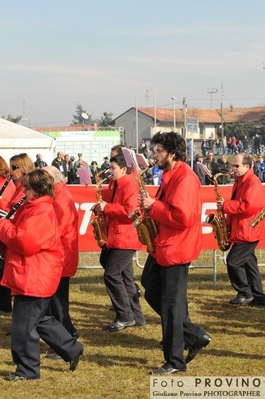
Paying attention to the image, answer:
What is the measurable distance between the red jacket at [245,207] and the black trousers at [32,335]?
3.51 metres

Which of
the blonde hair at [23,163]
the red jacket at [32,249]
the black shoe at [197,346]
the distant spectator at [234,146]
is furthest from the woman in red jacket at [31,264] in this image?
the distant spectator at [234,146]

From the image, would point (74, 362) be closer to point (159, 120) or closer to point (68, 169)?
point (68, 169)

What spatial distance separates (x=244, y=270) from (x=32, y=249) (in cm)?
458

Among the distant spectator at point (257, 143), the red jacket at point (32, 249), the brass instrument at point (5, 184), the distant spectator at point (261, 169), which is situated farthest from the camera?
the distant spectator at point (257, 143)

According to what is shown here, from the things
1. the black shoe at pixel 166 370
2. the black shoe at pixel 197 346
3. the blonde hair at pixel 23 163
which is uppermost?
the blonde hair at pixel 23 163

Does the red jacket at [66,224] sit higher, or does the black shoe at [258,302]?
the red jacket at [66,224]

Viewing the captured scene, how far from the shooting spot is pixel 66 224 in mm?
7984

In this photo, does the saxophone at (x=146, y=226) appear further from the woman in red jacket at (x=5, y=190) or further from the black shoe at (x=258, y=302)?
the black shoe at (x=258, y=302)

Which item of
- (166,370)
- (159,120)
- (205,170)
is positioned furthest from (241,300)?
(159,120)

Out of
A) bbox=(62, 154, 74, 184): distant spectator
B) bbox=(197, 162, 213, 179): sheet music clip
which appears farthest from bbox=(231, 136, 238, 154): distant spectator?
bbox=(197, 162, 213, 179): sheet music clip

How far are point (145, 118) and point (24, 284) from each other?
87.4 metres

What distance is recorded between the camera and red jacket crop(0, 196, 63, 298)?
22.2ft

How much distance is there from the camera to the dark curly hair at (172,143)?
23.6 feet

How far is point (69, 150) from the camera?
147ft
